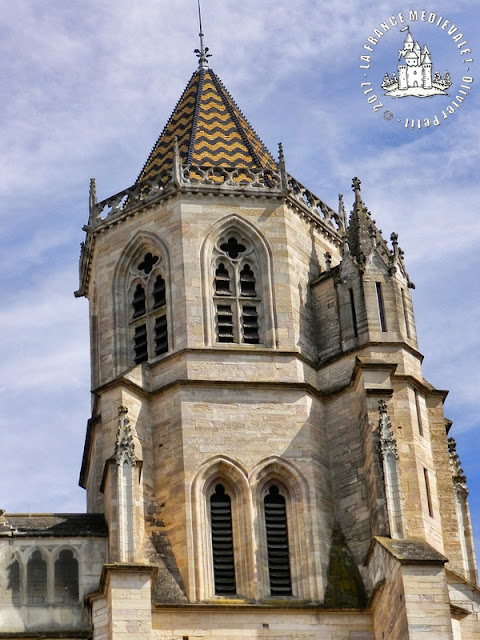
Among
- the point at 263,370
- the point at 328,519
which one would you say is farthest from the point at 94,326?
the point at 328,519

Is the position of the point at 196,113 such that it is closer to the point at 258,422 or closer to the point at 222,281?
the point at 222,281

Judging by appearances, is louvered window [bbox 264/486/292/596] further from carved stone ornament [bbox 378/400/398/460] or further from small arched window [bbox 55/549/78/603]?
small arched window [bbox 55/549/78/603]

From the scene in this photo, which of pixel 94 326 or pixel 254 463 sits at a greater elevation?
pixel 94 326

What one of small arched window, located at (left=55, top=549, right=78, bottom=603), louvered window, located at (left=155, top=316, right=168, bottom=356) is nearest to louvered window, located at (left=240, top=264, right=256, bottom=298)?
louvered window, located at (left=155, top=316, right=168, bottom=356)

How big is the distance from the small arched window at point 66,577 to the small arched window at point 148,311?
17.3ft

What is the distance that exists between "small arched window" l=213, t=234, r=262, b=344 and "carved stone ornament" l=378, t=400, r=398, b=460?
3.87 m

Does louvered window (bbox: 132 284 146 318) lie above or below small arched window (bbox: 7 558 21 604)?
above

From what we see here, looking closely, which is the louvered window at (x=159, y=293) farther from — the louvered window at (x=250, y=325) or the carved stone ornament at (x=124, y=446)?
the carved stone ornament at (x=124, y=446)

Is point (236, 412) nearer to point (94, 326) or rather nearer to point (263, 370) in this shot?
point (263, 370)

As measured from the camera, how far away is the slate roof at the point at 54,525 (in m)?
37.4

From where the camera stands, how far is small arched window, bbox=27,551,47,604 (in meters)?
36.8

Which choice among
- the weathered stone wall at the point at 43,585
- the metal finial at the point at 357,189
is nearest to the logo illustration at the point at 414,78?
the metal finial at the point at 357,189

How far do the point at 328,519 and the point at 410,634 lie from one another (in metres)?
4.66

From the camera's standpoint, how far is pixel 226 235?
4212 centimetres
